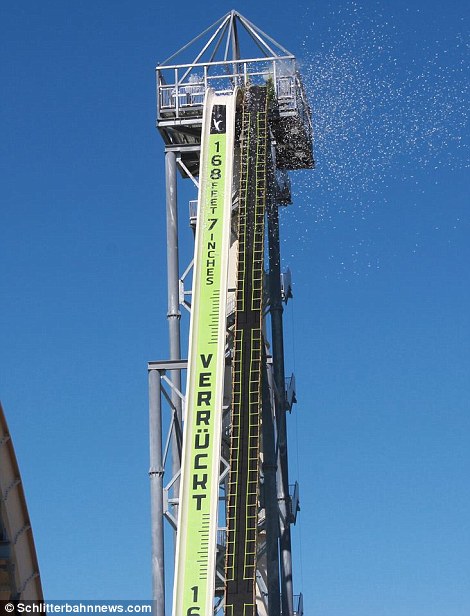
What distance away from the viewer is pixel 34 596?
74.6ft

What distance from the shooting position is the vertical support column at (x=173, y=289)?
3616 centimetres

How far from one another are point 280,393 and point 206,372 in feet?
15.5

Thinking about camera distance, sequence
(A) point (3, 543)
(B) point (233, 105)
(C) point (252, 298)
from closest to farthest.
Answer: (A) point (3, 543), (C) point (252, 298), (B) point (233, 105)

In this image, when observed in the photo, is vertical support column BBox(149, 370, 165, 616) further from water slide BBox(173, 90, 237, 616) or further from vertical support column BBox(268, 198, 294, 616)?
vertical support column BBox(268, 198, 294, 616)

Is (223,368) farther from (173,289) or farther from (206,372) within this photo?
(173,289)

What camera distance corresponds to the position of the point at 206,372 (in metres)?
34.3

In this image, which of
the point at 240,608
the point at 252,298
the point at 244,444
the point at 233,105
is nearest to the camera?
the point at 240,608

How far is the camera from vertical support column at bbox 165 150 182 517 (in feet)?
119

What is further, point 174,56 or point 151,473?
point 174,56

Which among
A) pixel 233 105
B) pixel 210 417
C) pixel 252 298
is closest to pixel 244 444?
pixel 210 417

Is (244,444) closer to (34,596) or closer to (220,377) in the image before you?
(220,377)

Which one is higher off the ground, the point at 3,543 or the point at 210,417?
the point at 210,417

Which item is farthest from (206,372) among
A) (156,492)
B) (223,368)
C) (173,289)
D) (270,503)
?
(173,289)

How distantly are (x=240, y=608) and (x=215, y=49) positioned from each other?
55.2 feet
